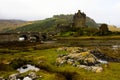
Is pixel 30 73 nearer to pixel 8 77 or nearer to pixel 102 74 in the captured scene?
pixel 8 77

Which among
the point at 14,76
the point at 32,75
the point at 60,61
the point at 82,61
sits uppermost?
the point at 82,61

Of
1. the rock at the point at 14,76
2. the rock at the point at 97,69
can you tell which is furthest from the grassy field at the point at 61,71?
the rock at the point at 14,76

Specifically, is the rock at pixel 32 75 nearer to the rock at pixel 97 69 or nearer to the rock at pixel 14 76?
the rock at pixel 14 76

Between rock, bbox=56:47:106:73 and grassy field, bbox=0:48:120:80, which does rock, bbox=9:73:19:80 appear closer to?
grassy field, bbox=0:48:120:80

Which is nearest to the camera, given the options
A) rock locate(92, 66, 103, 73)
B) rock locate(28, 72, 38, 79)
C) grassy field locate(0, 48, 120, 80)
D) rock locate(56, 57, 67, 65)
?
grassy field locate(0, 48, 120, 80)

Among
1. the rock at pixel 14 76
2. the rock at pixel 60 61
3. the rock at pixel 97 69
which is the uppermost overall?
the rock at pixel 60 61

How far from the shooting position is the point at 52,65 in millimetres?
62281

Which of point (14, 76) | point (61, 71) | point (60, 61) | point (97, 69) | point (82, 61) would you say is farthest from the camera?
point (60, 61)

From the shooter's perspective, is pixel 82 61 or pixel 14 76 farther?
pixel 82 61

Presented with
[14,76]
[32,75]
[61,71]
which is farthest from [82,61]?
[14,76]

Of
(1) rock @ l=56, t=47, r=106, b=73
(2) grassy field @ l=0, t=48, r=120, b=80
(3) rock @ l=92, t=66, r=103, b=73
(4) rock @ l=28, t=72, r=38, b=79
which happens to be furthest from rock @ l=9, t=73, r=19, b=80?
(3) rock @ l=92, t=66, r=103, b=73

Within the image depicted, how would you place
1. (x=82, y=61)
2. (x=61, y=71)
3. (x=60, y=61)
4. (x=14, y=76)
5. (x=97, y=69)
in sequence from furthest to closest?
(x=60, y=61)
(x=82, y=61)
(x=61, y=71)
(x=97, y=69)
(x=14, y=76)

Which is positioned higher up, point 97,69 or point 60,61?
point 60,61

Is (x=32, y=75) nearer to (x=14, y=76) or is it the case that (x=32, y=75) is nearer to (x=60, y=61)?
(x=14, y=76)
